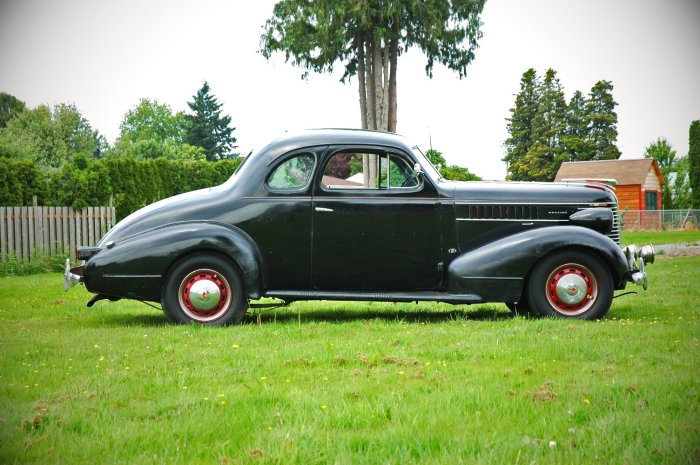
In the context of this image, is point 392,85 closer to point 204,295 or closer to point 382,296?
point 382,296

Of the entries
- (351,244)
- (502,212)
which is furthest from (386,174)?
(502,212)

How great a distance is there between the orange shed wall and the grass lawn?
150ft

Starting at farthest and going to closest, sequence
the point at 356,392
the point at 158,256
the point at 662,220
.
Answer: the point at 662,220
the point at 158,256
the point at 356,392

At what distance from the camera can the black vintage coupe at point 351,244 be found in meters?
7.97

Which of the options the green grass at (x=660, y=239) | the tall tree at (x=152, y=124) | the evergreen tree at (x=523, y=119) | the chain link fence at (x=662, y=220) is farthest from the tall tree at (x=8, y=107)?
the green grass at (x=660, y=239)

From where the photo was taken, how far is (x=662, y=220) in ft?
141

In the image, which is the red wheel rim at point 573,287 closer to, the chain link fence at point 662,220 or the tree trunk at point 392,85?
the tree trunk at point 392,85

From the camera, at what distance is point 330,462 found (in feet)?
11.1

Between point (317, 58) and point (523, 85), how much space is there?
3981cm

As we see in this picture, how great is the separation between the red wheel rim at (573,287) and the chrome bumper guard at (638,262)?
502 millimetres

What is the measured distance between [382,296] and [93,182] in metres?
13.6

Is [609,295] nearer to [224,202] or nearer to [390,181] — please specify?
[390,181]

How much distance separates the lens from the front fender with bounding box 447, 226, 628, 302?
7.96 m

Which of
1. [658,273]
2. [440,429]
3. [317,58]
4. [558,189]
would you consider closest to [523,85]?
[317,58]
